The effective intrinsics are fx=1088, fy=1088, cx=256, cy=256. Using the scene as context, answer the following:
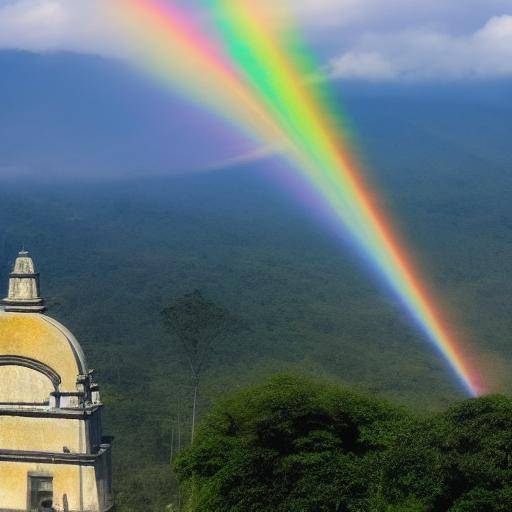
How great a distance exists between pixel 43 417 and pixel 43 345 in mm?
1372

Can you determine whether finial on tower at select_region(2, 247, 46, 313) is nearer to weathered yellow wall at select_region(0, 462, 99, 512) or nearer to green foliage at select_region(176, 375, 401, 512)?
weathered yellow wall at select_region(0, 462, 99, 512)

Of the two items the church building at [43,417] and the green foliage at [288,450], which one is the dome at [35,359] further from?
the green foliage at [288,450]

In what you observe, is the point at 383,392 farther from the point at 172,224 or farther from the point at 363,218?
the point at 172,224

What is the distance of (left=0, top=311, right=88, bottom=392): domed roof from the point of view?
819 inches

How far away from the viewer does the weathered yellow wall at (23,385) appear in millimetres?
20906

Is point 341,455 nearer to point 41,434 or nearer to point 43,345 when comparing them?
point 41,434

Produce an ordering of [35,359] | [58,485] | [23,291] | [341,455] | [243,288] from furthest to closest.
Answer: [243,288] → [23,291] → [35,359] → [58,485] → [341,455]

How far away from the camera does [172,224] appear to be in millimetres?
95938

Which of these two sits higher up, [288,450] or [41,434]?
[41,434]

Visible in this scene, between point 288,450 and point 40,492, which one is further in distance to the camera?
point 40,492

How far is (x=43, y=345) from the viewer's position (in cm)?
2094

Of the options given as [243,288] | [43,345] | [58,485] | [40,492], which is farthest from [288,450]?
[243,288]

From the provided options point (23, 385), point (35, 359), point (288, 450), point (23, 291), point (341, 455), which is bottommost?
point (341, 455)

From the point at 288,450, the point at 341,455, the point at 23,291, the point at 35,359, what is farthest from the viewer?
the point at 23,291
